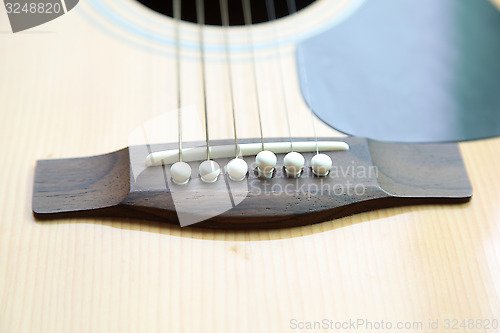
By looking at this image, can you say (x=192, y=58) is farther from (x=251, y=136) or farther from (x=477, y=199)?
(x=477, y=199)

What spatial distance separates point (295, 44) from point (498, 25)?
0.33 metres

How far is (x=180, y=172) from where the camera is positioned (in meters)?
0.51

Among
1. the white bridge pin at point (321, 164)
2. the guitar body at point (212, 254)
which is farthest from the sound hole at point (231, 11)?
the white bridge pin at point (321, 164)

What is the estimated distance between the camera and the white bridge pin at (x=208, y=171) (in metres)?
0.51

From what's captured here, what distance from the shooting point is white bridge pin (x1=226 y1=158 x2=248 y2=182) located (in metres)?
0.52

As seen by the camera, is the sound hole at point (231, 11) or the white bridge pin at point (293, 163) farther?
the sound hole at point (231, 11)

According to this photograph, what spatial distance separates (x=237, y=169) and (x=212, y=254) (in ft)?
0.29

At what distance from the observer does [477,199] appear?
56 centimetres

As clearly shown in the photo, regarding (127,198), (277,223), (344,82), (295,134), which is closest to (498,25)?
(344,82)

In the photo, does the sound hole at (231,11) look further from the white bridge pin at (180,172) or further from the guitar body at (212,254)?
the white bridge pin at (180,172)

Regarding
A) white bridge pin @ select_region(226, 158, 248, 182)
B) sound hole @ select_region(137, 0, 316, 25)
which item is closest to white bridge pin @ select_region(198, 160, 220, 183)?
white bridge pin @ select_region(226, 158, 248, 182)

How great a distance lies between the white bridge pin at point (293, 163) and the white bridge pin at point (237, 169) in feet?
0.14

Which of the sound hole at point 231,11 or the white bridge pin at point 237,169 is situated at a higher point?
the sound hole at point 231,11

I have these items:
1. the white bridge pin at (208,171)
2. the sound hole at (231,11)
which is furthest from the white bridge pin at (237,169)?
the sound hole at (231,11)
